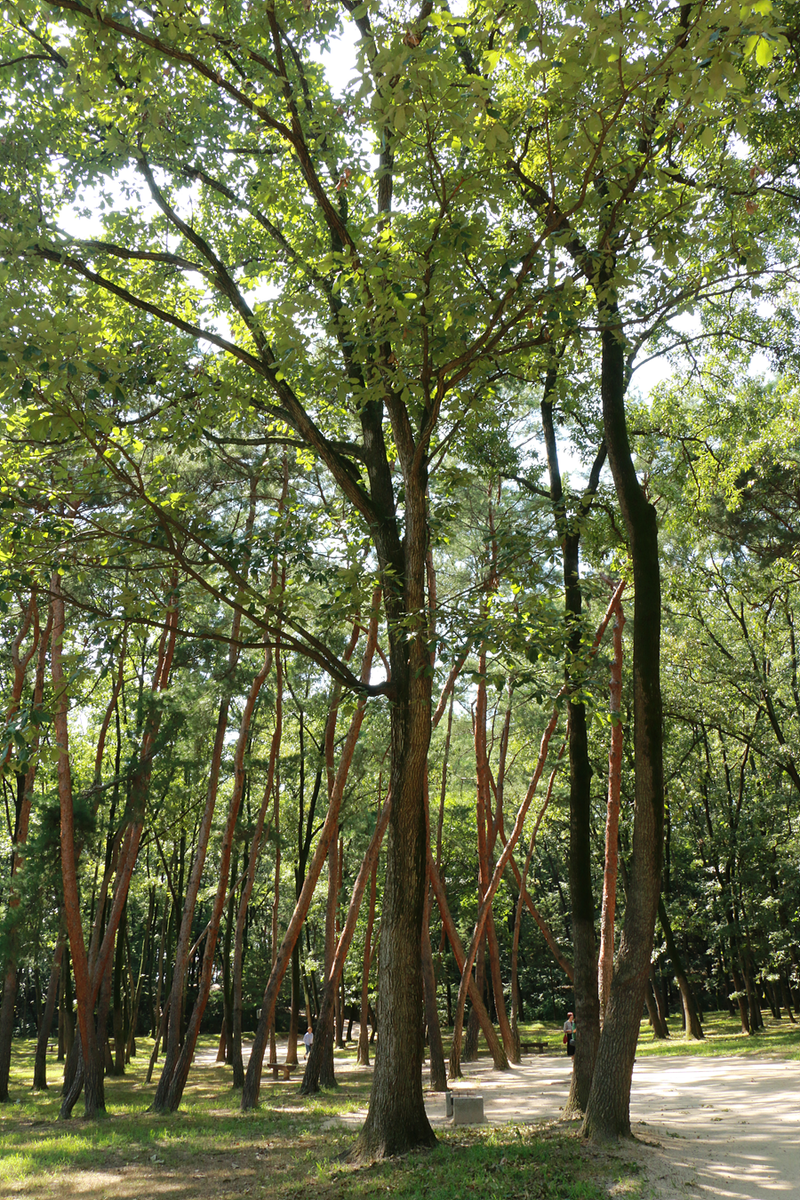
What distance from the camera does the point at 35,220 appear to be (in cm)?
610

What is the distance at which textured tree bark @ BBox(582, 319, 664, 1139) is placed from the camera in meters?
6.38

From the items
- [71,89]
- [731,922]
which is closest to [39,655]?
[71,89]

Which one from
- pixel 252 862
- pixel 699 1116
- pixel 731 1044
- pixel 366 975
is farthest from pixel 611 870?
pixel 731 1044

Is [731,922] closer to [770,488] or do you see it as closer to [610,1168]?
[770,488]

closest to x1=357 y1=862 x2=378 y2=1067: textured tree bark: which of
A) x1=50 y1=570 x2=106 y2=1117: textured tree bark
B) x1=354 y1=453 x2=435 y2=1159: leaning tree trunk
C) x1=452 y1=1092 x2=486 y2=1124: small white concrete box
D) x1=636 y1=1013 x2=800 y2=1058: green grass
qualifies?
x1=636 y1=1013 x2=800 y2=1058: green grass

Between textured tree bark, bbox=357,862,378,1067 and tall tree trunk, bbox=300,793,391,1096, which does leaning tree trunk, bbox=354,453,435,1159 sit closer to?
tall tree trunk, bbox=300,793,391,1096

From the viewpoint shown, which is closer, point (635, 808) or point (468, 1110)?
point (635, 808)

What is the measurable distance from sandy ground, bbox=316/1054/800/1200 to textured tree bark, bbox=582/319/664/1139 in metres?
0.50

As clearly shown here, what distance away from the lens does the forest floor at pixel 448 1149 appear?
18.5 feet

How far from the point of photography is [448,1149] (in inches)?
255

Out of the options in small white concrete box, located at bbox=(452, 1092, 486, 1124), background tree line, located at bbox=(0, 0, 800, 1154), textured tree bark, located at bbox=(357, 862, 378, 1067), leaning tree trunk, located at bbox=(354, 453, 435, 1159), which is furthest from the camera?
textured tree bark, located at bbox=(357, 862, 378, 1067)

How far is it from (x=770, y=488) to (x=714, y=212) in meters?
5.75

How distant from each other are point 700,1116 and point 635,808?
4618 millimetres

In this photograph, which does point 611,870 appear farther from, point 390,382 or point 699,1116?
point 390,382
